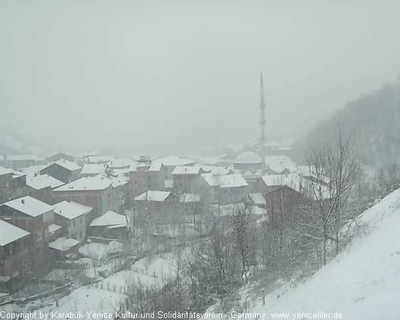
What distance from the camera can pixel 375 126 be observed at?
40156 mm

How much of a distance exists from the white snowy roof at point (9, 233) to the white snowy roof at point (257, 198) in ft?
51.3

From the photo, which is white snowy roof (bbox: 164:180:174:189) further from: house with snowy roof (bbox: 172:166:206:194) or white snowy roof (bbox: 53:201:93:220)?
white snowy roof (bbox: 53:201:93:220)

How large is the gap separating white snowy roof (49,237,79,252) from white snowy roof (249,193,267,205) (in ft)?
43.1

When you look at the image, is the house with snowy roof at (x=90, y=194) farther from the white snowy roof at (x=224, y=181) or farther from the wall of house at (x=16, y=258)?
the wall of house at (x=16, y=258)

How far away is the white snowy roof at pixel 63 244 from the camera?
16.8 metres

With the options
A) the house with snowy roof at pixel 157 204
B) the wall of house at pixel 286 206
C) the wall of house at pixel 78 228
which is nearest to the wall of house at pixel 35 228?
the wall of house at pixel 78 228

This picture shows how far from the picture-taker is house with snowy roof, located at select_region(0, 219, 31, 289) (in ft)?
45.8

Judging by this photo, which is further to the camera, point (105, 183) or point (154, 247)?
point (105, 183)

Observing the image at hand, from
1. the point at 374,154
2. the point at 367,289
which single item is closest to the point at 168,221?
the point at 367,289

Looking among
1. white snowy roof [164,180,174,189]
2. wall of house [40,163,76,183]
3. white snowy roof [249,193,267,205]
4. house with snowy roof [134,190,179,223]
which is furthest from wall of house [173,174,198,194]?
wall of house [40,163,76,183]

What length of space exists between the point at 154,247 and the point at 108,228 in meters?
3.98

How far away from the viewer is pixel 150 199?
2438 cm

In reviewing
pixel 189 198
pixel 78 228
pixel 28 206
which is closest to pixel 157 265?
pixel 78 228

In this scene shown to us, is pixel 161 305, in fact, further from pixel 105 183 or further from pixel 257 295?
pixel 105 183
